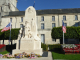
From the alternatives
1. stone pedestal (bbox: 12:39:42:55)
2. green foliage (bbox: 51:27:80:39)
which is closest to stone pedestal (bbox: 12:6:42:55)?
stone pedestal (bbox: 12:39:42:55)

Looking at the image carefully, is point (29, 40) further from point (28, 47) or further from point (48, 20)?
point (48, 20)

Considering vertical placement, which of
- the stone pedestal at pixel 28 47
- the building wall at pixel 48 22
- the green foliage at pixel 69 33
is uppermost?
the building wall at pixel 48 22

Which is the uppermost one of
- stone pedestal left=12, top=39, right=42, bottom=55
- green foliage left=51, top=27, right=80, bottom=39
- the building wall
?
the building wall

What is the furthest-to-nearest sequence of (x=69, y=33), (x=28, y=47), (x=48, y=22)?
1. (x=48, y=22)
2. (x=69, y=33)
3. (x=28, y=47)

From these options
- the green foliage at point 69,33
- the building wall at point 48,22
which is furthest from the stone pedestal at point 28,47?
the building wall at point 48,22

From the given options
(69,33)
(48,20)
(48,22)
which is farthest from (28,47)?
(48,20)

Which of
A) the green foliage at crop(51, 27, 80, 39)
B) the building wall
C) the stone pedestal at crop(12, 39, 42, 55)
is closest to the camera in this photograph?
the stone pedestal at crop(12, 39, 42, 55)

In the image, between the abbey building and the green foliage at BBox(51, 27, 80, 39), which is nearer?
the green foliage at BBox(51, 27, 80, 39)

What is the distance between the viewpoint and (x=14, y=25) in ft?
100

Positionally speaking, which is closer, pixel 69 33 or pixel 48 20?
pixel 69 33

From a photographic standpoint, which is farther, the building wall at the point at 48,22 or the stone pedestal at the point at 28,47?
the building wall at the point at 48,22

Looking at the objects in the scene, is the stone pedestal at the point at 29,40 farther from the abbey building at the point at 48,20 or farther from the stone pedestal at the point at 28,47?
the abbey building at the point at 48,20

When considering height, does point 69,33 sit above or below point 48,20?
below

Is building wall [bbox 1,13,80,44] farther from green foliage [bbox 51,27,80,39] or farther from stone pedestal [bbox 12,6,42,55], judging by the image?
stone pedestal [bbox 12,6,42,55]
